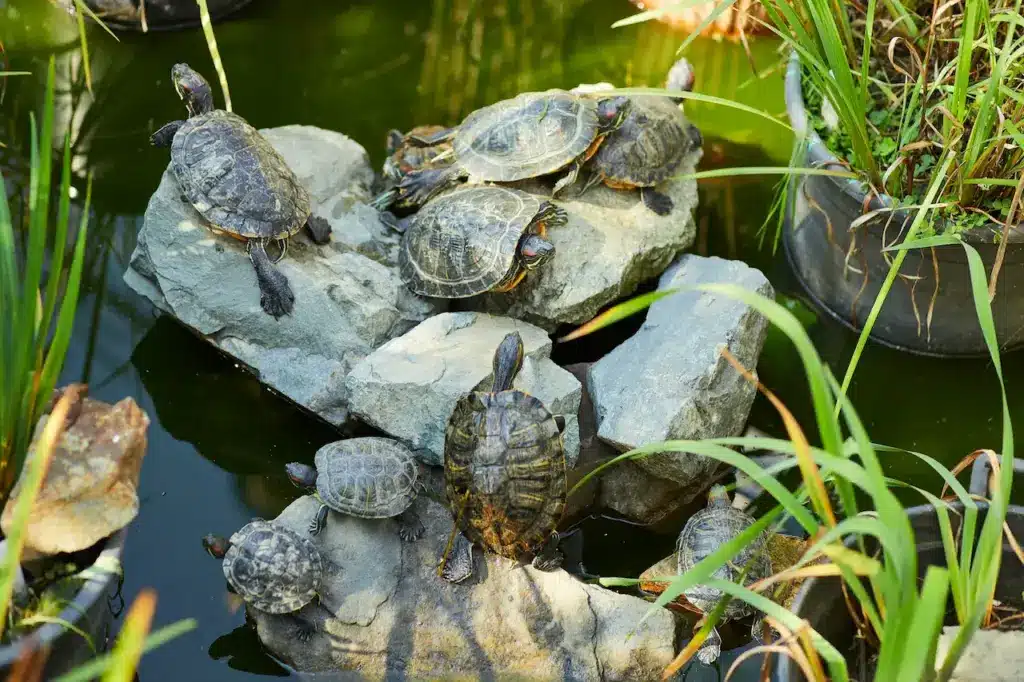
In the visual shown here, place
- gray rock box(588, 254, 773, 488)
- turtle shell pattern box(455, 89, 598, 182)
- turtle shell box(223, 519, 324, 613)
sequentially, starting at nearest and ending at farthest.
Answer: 1. turtle shell box(223, 519, 324, 613)
2. gray rock box(588, 254, 773, 488)
3. turtle shell pattern box(455, 89, 598, 182)

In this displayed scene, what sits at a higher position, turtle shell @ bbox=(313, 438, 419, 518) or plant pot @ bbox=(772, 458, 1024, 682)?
plant pot @ bbox=(772, 458, 1024, 682)

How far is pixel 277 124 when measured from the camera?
4.14m

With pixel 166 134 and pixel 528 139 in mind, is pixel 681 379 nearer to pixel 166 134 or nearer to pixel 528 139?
pixel 528 139

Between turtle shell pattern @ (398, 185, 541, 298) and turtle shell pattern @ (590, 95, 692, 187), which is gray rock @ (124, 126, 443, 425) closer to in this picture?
turtle shell pattern @ (398, 185, 541, 298)

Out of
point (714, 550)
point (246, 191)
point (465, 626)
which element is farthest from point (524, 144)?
point (465, 626)

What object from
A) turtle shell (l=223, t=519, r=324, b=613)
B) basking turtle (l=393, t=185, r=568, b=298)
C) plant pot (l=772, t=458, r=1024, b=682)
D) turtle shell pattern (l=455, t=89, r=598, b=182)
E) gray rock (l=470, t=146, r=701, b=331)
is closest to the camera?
plant pot (l=772, t=458, r=1024, b=682)

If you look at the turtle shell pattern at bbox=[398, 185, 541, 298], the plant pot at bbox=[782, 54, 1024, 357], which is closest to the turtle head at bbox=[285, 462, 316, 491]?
the turtle shell pattern at bbox=[398, 185, 541, 298]

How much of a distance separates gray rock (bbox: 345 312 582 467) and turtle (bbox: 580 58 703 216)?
0.80 metres

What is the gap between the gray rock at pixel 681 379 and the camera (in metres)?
2.84

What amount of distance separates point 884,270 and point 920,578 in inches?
53.0

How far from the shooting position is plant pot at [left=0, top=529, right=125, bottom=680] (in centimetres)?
207

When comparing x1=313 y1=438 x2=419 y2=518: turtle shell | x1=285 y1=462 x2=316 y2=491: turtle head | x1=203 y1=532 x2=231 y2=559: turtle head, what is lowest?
x1=203 y1=532 x2=231 y2=559: turtle head

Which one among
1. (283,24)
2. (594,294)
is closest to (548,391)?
(594,294)

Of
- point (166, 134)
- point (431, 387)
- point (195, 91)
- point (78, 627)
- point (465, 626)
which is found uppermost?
point (195, 91)
